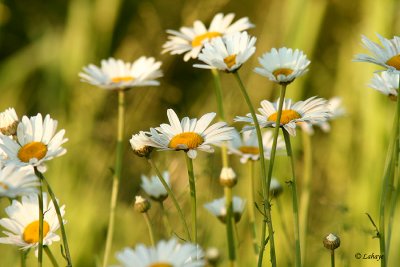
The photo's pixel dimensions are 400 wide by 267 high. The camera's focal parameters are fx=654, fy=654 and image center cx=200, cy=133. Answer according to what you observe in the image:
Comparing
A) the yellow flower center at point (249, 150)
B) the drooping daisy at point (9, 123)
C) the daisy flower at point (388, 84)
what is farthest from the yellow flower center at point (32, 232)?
the daisy flower at point (388, 84)

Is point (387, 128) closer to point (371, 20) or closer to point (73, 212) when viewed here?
point (371, 20)

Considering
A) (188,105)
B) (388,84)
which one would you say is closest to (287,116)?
(388,84)

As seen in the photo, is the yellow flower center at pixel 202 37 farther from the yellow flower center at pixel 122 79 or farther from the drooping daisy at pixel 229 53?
the drooping daisy at pixel 229 53

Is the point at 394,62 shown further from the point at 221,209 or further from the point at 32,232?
the point at 32,232

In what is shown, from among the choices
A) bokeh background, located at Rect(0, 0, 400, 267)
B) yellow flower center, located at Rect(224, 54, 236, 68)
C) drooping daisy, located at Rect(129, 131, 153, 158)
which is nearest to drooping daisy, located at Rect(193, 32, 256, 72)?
yellow flower center, located at Rect(224, 54, 236, 68)

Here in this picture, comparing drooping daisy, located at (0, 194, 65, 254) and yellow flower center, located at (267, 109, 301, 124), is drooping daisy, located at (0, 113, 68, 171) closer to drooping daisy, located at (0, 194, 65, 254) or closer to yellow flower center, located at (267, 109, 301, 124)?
drooping daisy, located at (0, 194, 65, 254)
